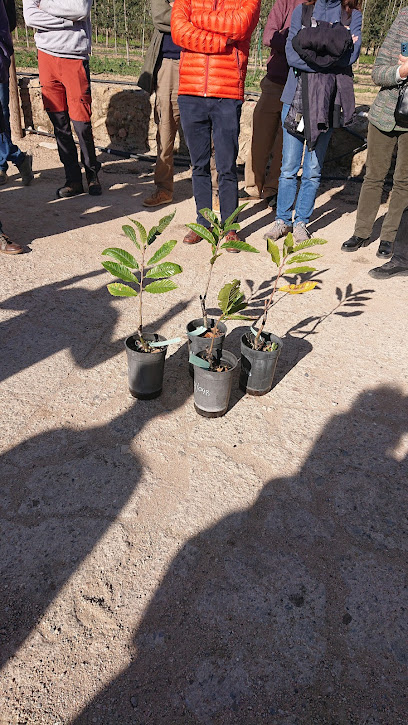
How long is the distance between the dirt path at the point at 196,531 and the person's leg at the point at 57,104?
233 cm

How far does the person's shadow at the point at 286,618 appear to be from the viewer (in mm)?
1369

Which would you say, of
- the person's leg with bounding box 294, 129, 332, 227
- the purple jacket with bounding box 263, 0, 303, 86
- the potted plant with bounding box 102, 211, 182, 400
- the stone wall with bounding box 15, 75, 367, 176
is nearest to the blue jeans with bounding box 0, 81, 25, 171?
the stone wall with bounding box 15, 75, 367, 176

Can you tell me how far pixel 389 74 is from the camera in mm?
3504

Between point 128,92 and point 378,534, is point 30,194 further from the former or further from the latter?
point 378,534

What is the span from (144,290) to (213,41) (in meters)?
2.38

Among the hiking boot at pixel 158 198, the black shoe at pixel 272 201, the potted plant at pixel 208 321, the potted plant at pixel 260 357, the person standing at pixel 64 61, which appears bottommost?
the black shoe at pixel 272 201

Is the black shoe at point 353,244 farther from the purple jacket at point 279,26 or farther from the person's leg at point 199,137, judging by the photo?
the purple jacket at point 279,26

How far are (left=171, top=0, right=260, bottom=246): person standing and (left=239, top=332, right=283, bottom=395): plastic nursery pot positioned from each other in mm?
1401

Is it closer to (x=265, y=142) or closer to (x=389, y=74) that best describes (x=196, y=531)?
(x=389, y=74)

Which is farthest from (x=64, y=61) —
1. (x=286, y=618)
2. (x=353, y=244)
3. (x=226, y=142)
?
(x=286, y=618)

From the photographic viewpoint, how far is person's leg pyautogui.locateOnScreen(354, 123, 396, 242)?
3795 mm

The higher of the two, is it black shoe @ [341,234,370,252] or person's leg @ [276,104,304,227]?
person's leg @ [276,104,304,227]

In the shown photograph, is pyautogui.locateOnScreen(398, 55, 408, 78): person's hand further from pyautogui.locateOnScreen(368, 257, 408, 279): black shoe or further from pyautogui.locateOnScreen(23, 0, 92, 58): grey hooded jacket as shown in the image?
pyautogui.locateOnScreen(23, 0, 92, 58): grey hooded jacket

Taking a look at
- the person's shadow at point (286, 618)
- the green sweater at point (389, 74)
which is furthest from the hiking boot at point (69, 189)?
the person's shadow at point (286, 618)
